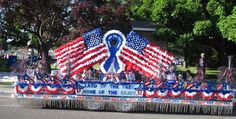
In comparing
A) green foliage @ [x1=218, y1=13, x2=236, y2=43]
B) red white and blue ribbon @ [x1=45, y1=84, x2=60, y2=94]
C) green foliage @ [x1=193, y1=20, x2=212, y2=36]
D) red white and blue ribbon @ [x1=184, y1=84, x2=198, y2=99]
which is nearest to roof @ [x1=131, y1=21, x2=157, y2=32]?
green foliage @ [x1=193, y1=20, x2=212, y2=36]

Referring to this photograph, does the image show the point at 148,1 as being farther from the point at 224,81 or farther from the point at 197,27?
the point at 224,81

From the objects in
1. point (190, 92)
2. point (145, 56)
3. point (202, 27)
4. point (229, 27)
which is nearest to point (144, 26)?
point (202, 27)

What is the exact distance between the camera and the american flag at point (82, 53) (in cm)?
1359

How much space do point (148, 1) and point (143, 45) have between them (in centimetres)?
1483

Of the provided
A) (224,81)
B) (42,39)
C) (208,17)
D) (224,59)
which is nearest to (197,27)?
(208,17)

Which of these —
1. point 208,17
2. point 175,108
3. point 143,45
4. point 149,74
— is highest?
point 208,17

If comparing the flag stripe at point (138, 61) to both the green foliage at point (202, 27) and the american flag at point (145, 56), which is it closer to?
the american flag at point (145, 56)

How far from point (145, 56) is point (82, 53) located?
1.84 meters

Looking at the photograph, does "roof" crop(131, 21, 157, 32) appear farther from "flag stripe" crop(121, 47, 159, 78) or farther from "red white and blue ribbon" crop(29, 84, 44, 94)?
"red white and blue ribbon" crop(29, 84, 44, 94)

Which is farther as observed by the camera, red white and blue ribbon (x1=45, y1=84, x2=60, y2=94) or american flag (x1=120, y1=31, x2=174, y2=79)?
american flag (x1=120, y1=31, x2=174, y2=79)

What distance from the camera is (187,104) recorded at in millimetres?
13023

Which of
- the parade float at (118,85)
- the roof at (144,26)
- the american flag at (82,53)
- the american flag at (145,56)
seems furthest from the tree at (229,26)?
the american flag at (82,53)

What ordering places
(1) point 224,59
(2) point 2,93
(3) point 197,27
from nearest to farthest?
1. (2) point 2,93
2. (3) point 197,27
3. (1) point 224,59

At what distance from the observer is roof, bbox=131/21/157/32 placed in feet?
92.1
